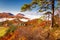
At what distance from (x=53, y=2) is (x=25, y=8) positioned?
11.4 ft

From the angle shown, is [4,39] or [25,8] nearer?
[25,8]

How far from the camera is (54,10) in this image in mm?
23000

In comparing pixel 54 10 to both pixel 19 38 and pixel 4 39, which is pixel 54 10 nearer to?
pixel 19 38

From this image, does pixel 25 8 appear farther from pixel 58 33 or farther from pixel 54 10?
pixel 58 33

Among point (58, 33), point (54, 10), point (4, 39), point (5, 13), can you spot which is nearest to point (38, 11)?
point (54, 10)

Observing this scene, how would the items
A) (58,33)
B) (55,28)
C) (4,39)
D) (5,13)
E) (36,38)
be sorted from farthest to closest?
(5,13) < (4,39) < (55,28) < (58,33) < (36,38)

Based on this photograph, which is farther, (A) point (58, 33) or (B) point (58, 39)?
(A) point (58, 33)

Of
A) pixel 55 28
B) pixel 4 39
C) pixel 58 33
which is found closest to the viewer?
pixel 58 33

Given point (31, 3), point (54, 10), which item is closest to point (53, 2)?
point (54, 10)

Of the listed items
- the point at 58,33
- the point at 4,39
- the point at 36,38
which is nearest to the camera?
the point at 36,38

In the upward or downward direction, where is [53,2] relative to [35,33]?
upward

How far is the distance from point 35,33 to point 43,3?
4109 millimetres

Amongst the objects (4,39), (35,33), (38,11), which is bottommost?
(4,39)

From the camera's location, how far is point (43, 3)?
2255cm
